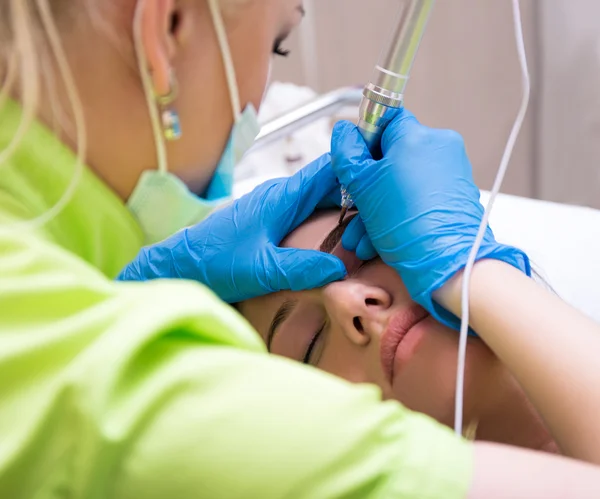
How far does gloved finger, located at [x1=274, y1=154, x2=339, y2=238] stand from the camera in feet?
3.60

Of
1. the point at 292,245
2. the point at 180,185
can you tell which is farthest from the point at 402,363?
the point at 180,185

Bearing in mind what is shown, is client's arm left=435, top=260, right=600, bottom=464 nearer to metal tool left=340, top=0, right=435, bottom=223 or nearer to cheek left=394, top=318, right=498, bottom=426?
cheek left=394, top=318, right=498, bottom=426

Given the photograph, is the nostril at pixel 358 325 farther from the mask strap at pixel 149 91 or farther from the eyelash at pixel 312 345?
the mask strap at pixel 149 91

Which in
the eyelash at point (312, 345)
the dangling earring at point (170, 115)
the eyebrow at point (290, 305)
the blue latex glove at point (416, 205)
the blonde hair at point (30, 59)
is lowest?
the eyelash at point (312, 345)

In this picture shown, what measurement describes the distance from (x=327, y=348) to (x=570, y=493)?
533 millimetres

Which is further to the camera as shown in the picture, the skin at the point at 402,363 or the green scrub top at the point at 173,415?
the skin at the point at 402,363

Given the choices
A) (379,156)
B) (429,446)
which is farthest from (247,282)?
(429,446)

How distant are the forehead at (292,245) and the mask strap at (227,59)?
30 centimetres

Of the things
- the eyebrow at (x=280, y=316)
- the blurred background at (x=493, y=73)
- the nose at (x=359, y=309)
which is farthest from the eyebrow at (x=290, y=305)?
the blurred background at (x=493, y=73)

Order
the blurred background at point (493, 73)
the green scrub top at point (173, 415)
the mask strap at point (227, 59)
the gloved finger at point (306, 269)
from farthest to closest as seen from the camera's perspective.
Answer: the blurred background at point (493, 73) → the gloved finger at point (306, 269) → the mask strap at point (227, 59) → the green scrub top at point (173, 415)

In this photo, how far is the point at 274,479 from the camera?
1.56 feet

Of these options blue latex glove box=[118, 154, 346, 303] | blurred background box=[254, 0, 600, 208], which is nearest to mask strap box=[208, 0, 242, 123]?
blue latex glove box=[118, 154, 346, 303]

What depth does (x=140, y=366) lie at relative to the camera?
510mm

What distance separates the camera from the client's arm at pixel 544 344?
2.31 feet
